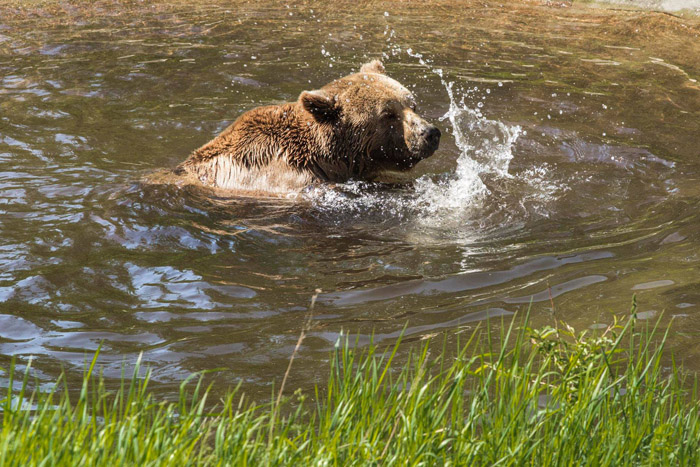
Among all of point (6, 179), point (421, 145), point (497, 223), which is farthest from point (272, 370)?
point (6, 179)

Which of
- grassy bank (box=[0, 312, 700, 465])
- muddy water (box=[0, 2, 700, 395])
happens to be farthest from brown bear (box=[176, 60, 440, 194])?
grassy bank (box=[0, 312, 700, 465])

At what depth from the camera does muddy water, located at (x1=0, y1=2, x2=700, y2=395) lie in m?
4.77

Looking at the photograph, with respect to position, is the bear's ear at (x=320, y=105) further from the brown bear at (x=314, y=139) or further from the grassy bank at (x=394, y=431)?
the grassy bank at (x=394, y=431)

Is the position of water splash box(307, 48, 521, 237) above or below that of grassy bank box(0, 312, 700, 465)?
below

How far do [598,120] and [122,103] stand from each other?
19.0 feet

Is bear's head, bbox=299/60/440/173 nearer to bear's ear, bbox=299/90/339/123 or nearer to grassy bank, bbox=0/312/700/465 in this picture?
bear's ear, bbox=299/90/339/123

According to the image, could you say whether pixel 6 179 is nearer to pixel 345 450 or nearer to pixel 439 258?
pixel 439 258

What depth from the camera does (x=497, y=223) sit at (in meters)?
6.58

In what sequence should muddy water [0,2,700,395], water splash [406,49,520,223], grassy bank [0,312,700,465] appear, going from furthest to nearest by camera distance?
water splash [406,49,520,223] < muddy water [0,2,700,395] < grassy bank [0,312,700,465]

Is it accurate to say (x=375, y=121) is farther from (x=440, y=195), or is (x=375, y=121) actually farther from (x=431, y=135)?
(x=440, y=195)

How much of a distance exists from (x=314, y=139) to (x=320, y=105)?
0.38 metres

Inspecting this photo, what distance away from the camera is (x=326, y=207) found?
7.03 metres

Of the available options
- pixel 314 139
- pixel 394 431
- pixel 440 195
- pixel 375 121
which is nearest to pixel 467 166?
pixel 440 195

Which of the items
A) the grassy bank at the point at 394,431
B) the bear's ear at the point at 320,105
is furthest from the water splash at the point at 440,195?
the grassy bank at the point at 394,431
